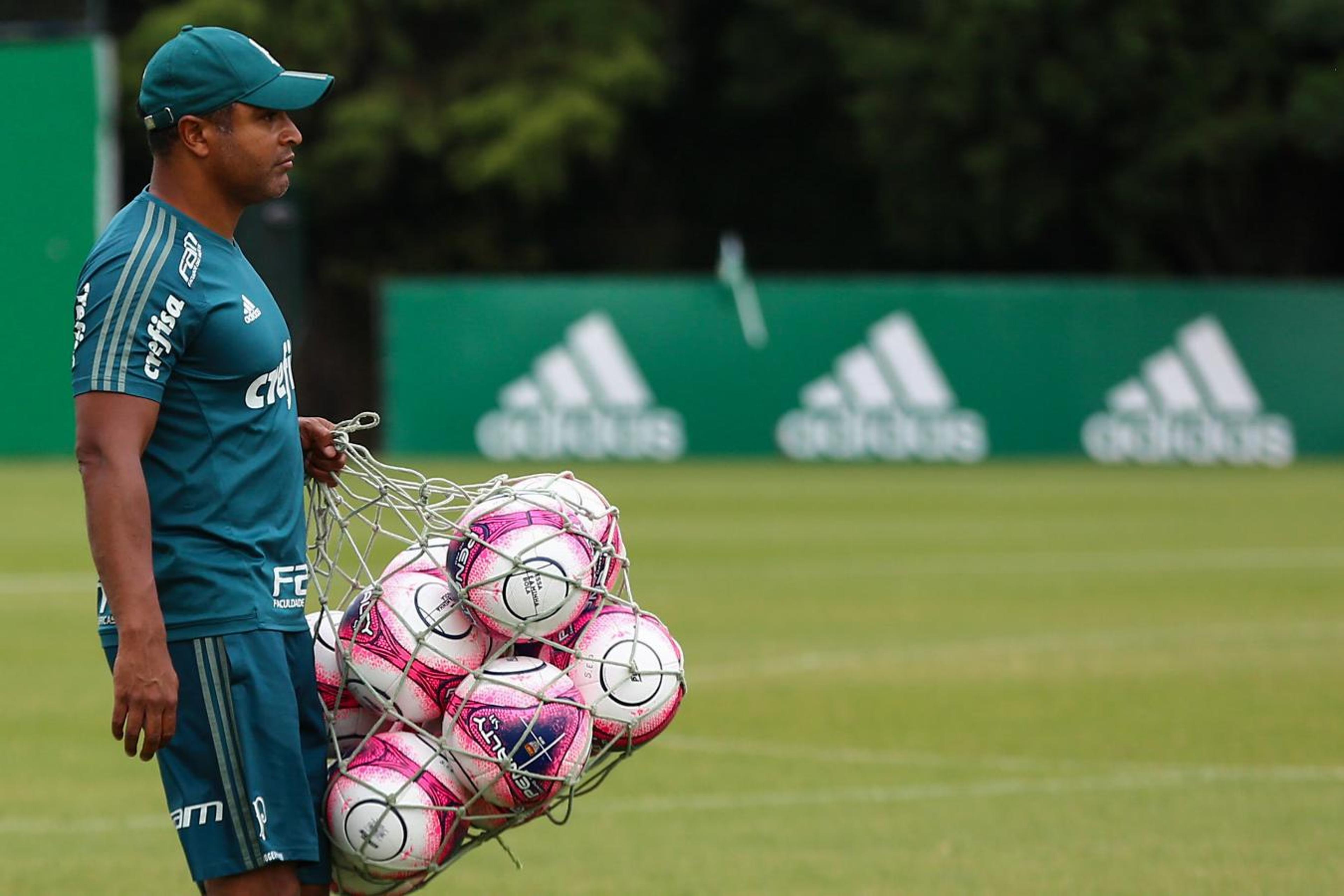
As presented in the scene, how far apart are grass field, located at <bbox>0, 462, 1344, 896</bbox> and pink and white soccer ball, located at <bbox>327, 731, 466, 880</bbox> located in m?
2.46

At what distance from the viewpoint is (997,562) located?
1948 centimetres

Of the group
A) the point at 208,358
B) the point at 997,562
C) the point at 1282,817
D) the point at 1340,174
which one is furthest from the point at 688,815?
the point at 1340,174

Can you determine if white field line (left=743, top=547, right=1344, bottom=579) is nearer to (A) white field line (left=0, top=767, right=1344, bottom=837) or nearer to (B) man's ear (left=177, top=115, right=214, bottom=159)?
(A) white field line (left=0, top=767, right=1344, bottom=837)

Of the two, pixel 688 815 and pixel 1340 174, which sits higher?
pixel 688 815

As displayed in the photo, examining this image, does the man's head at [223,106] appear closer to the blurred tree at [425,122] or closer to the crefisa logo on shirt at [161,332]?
the crefisa logo on shirt at [161,332]

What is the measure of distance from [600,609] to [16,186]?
3177cm

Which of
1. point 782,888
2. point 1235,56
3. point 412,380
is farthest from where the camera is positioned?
point 1235,56

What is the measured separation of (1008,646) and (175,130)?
9910mm

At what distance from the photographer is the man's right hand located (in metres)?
4.64

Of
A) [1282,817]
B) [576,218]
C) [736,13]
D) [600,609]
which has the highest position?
[600,609]

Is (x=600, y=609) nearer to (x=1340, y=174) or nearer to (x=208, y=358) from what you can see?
(x=208, y=358)

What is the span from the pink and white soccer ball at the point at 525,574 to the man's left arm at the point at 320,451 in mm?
458

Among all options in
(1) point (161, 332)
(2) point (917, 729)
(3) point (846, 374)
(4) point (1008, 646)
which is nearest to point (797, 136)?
(3) point (846, 374)

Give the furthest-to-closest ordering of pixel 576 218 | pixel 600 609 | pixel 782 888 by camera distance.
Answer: pixel 576 218 → pixel 782 888 → pixel 600 609
